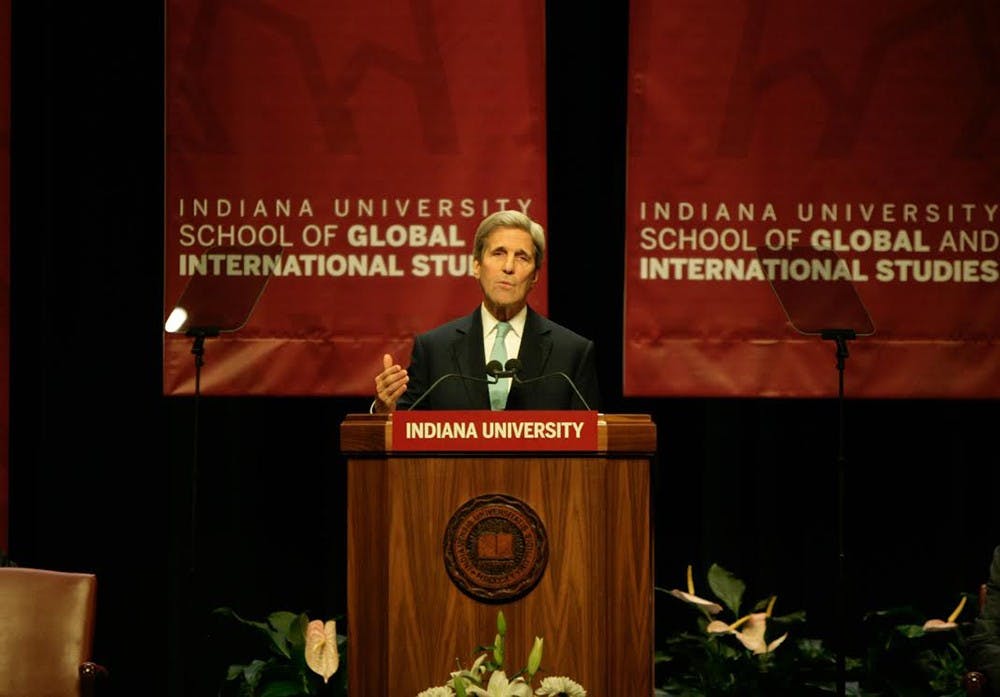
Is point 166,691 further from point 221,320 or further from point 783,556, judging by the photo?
point 783,556

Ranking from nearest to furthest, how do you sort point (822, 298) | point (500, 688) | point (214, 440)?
point (500, 688), point (822, 298), point (214, 440)

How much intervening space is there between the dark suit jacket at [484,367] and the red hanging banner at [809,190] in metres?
0.98

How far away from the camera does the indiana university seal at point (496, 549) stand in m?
2.36

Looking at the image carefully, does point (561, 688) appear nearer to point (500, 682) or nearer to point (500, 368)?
point (500, 682)

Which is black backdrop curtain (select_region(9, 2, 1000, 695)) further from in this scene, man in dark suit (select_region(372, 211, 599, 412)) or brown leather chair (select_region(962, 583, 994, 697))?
brown leather chair (select_region(962, 583, 994, 697))

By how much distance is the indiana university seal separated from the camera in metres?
2.36

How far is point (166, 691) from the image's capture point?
4.75 metres

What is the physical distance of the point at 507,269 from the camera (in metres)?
3.54

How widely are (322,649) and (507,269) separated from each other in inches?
53.6

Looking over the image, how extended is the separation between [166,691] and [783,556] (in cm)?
241

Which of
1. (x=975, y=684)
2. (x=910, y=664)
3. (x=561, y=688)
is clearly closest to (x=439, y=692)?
(x=561, y=688)

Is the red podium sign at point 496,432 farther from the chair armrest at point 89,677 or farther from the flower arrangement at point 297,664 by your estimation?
the flower arrangement at point 297,664

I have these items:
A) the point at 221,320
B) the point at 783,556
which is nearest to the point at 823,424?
the point at 783,556

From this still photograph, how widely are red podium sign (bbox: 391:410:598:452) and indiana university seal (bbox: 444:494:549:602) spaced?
109mm
